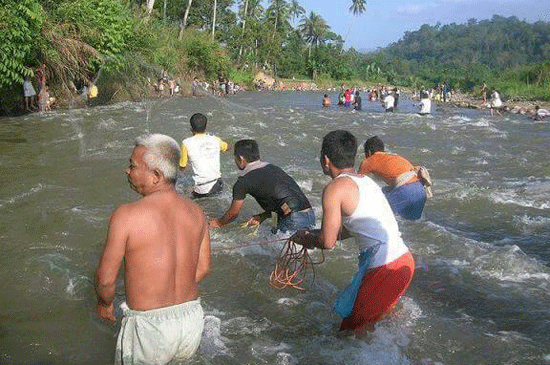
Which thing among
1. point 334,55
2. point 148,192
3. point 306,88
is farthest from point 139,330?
point 334,55

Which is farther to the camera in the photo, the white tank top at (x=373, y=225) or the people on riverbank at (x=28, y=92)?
the people on riverbank at (x=28, y=92)

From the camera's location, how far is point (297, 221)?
5.22m

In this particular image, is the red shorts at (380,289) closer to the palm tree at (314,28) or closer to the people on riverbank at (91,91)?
the people on riverbank at (91,91)

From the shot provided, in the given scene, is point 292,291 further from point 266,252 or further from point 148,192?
point 148,192

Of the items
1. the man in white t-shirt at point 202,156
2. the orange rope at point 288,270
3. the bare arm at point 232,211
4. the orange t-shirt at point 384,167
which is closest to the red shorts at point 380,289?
the orange rope at point 288,270

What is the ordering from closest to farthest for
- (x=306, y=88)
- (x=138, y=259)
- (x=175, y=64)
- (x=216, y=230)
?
(x=138, y=259) < (x=216, y=230) < (x=175, y=64) < (x=306, y=88)

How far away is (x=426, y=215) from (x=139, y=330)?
6.32 metres

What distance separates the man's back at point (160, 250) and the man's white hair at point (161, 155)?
0.11 meters

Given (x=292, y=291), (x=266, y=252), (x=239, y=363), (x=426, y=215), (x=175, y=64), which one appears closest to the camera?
(x=239, y=363)

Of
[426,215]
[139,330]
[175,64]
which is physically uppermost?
[175,64]

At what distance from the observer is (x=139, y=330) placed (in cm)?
256

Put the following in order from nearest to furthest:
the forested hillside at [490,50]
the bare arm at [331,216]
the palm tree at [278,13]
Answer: the bare arm at [331,216]
the palm tree at [278,13]
the forested hillside at [490,50]

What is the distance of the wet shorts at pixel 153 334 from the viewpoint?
2562mm

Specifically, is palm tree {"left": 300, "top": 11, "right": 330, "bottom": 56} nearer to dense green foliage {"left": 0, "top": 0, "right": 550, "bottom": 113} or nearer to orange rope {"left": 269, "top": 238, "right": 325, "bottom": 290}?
dense green foliage {"left": 0, "top": 0, "right": 550, "bottom": 113}
